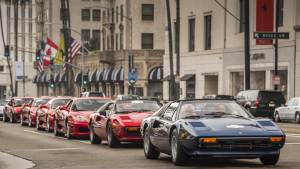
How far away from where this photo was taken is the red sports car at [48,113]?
33.3 meters

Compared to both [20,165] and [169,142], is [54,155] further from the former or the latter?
[169,142]

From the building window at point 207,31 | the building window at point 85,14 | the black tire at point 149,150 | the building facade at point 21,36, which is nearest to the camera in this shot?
the black tire at point 149,150

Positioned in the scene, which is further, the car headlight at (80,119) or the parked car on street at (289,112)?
the parked car on street at (289,112)

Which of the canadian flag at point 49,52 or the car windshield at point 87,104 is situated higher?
the canadian flag at point 49,52

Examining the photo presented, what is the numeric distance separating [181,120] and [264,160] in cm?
169

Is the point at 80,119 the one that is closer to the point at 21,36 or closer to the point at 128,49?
the point at 128,49

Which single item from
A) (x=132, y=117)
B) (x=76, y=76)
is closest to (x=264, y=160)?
(x=132, y=117)

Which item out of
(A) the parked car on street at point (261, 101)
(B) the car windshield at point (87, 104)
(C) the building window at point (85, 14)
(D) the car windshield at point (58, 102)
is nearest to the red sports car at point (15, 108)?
(D) the car windshield at point (58, 102)

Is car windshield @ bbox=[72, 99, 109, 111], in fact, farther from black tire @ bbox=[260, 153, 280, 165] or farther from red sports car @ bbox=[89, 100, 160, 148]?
black tire @ bbox=[260, 153, 280, 165]

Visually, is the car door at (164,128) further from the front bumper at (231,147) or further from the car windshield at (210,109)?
the front bumper at (231,147)

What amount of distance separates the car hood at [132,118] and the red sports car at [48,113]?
11.1 meters

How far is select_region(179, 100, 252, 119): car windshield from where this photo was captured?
15945 millimetres

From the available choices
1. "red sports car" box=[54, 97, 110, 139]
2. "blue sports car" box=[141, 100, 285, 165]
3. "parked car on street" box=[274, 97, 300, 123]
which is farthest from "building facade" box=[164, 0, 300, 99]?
"blue sports car" box=[141, 100, 285, 165]

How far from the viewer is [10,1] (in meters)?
148
